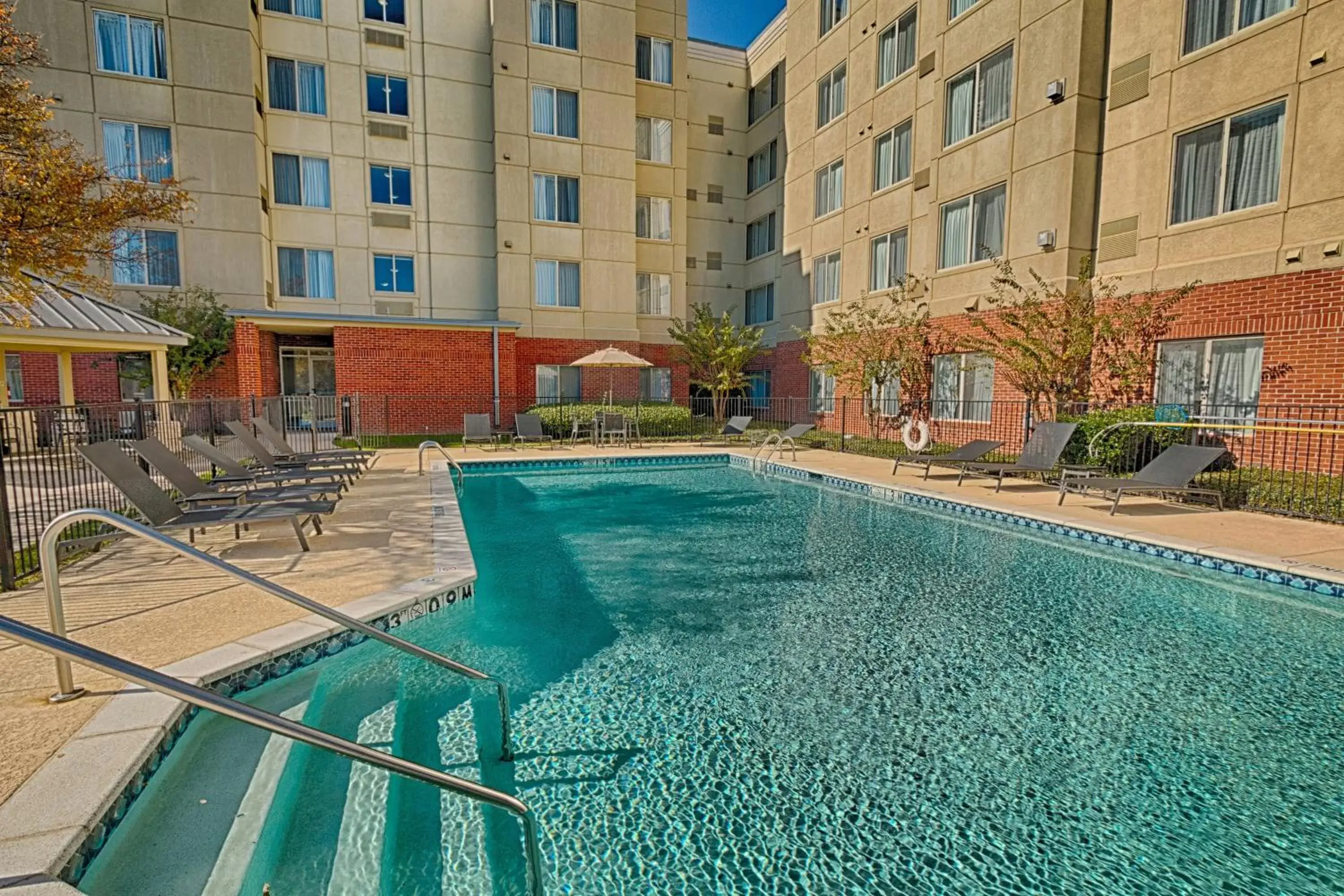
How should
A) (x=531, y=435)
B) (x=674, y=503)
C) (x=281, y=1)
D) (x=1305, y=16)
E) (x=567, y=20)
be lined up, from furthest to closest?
(x=567, y=20) < (x=281, y=1) < (x=531, y=435) < (x=674, y=503) < (x=1305, y=16)

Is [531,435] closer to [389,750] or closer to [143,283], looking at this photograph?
[143,283]

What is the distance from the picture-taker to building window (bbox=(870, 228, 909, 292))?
17.3 metres

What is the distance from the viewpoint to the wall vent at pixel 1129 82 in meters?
11.6

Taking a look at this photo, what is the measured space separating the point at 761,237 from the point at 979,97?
36.0ft

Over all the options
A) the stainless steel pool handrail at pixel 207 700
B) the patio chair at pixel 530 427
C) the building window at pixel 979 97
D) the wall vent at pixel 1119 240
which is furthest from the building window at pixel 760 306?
the stainless steel pool handrail at pixel 207 700

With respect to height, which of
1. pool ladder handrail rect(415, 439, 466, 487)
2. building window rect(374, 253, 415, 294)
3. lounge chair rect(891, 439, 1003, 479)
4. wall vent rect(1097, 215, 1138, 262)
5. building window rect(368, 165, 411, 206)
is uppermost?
building window rect(368, 165, 411, 206)

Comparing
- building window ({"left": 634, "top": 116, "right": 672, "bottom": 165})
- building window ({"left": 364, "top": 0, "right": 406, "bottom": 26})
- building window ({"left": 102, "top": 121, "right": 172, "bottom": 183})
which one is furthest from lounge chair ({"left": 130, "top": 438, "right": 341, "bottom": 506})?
building window ({"left": 634, "top": 116, "right": 672, "bottom": 165})

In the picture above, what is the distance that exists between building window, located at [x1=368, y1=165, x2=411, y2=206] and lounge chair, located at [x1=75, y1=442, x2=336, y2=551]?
1630 cm

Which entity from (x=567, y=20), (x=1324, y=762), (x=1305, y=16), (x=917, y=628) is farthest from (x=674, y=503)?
(x=567, y=20)

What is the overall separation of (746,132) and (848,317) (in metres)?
11.5

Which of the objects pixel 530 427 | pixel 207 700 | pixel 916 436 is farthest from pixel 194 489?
pixel 916 436

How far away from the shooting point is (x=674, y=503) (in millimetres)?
10922

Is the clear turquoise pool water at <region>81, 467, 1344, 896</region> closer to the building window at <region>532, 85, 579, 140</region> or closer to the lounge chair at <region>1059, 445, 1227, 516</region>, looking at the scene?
the lounge chair at <region>1059, 445, 1227, 516</region>

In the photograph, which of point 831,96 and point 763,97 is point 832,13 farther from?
point 763,97
